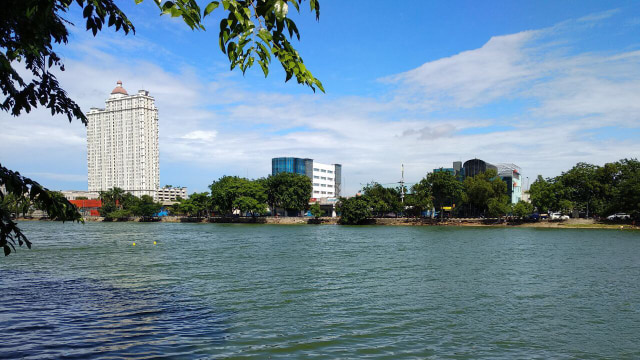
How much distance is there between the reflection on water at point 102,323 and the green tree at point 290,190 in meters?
80.8

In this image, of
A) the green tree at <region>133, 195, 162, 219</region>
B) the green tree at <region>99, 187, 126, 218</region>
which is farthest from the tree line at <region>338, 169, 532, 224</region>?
the green tree at <region>99, 187, 126, 218</region>

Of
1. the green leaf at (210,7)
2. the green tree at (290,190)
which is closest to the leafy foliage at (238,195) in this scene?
the green tree at (290,190)

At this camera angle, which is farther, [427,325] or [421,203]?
[421,203]

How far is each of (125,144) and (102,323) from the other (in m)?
194

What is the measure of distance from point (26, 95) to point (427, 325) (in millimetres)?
10615

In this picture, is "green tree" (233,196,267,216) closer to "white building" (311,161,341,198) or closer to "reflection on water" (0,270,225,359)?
"white building" (311,161,341,198)

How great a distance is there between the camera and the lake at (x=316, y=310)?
9.99 m

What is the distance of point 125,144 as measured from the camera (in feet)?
617

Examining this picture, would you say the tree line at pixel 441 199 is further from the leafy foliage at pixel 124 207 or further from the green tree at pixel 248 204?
the leafy foliage at pixel 124 207

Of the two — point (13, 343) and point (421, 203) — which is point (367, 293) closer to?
point (13, 343)

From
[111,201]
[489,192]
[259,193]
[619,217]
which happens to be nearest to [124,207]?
[111,201]

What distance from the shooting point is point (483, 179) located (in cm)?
8512

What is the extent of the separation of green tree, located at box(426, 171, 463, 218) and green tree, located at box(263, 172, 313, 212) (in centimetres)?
2772

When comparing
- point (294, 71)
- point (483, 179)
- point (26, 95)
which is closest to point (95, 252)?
point (26, 95)
